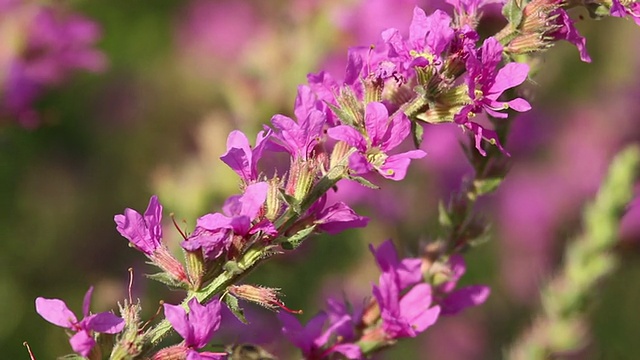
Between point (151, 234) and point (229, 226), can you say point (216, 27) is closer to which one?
point (151, 234)

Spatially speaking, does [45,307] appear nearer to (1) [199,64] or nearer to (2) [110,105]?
(2) [110,105]

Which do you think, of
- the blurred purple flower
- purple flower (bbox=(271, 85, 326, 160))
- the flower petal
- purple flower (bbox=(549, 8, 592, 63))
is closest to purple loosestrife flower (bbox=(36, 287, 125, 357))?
the flower petal

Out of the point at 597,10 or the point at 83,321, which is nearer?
the point at 83,321

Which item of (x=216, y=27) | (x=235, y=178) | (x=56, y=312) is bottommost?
(x=216, y=27)

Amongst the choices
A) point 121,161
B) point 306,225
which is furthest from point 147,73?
point 306,225

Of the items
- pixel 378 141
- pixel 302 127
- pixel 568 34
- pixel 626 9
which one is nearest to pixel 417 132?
pixel 378 141

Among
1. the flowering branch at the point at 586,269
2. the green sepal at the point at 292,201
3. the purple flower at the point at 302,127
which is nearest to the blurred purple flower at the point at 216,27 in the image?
the flowering branch at the point at 586,269
